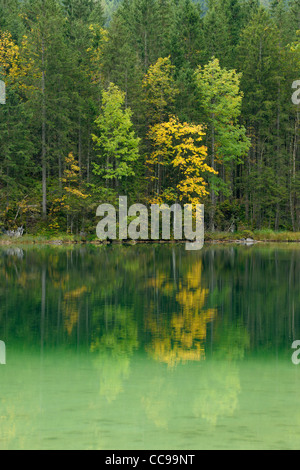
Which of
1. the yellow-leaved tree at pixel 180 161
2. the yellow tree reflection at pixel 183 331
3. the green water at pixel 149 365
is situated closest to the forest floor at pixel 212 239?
the yellow-leaved tree at pixel 180 161

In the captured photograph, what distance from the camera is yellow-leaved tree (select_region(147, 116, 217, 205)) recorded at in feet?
211

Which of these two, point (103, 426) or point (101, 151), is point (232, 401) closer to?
Answer: point (103, 426)

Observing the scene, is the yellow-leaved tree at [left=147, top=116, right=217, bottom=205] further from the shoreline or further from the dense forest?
the shoreline

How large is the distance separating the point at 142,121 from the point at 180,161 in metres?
7.93

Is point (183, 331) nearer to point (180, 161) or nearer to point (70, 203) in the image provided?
point (70, 203)

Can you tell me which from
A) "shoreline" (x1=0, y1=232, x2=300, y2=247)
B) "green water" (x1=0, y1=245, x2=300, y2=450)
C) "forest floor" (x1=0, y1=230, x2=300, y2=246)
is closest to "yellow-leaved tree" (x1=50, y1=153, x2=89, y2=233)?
"forest floor" (x1=0, y1=230, x2=300, y2=246)

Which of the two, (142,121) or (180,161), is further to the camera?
(142,121)

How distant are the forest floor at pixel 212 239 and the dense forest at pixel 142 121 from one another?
5.10 feet

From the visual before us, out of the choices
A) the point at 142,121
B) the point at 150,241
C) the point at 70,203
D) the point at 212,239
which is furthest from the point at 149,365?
the point at 142,121

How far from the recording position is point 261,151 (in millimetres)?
73188

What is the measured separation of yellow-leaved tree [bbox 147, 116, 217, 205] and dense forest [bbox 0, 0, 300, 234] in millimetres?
139

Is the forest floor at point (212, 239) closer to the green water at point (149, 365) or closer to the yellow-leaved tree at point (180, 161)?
the yellow-leaved tree at point (180, 161)

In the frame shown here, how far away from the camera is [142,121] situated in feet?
228


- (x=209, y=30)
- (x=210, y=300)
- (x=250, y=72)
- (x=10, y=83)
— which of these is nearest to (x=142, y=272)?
(x=210, y=300)
